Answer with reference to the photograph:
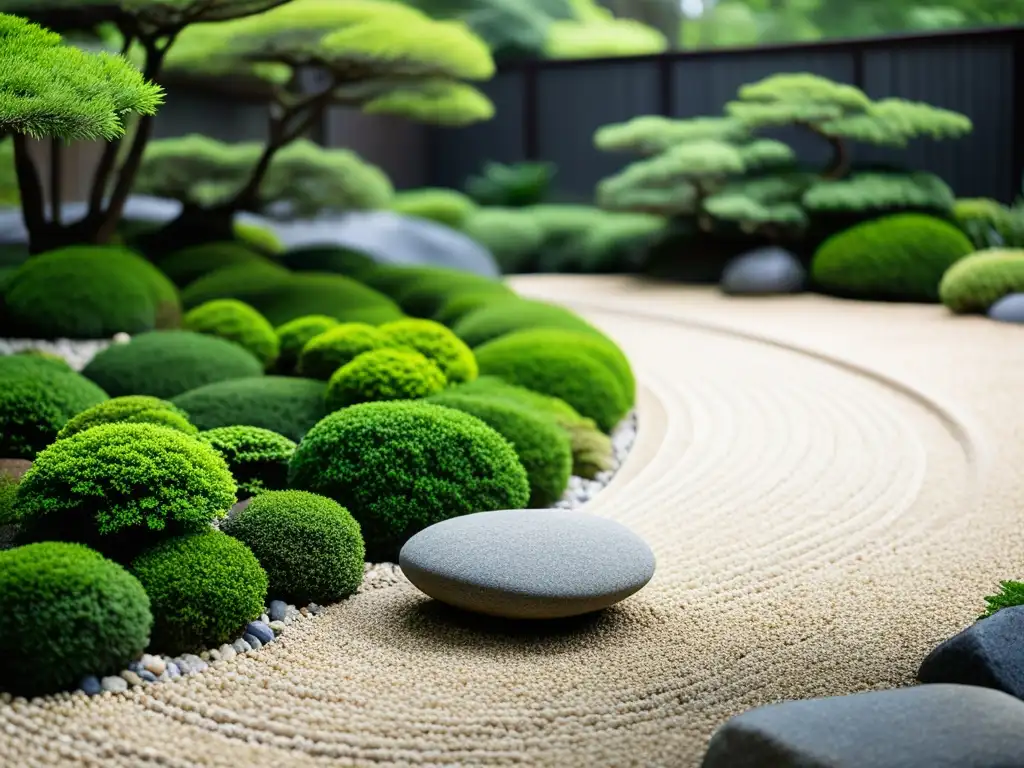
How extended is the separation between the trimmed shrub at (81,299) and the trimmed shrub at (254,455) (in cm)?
260

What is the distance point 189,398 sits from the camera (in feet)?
17.7

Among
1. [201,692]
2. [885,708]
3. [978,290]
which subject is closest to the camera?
[885,708]

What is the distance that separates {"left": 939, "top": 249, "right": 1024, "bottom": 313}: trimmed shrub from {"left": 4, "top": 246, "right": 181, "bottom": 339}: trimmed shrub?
631cm

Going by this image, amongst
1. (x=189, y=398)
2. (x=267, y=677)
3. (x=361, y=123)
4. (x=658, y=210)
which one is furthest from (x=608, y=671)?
(x=361, y=123)

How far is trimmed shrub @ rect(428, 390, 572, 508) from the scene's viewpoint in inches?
196

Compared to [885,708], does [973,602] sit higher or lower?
lower

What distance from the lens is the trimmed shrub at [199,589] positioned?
11.0 ft

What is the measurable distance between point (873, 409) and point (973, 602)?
3.07 meters

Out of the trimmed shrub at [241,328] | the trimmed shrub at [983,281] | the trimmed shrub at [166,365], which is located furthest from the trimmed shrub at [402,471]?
the trimmed shrub at [983,281]

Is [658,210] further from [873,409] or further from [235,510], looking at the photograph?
[235,510]

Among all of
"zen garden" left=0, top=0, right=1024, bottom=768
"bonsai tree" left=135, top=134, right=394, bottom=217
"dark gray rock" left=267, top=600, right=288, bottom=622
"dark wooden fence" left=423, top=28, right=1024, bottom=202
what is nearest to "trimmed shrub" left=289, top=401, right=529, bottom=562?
"zen garden" left=0, top=0, right=1024, bottom=768

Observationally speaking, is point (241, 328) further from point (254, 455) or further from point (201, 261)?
point (201, 261)

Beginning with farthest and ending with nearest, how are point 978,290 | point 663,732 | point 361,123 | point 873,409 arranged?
point 361,123, point 978,290, point 873,409, point 663,732

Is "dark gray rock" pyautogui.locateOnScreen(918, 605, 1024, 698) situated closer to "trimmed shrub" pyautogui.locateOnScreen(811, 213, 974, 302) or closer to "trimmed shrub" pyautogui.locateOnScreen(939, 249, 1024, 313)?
"trimmed shrub" pyautogui.locateOnScreen(939, 249, 1024, 313)
